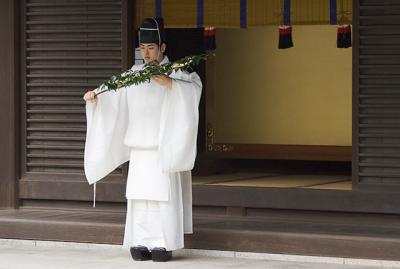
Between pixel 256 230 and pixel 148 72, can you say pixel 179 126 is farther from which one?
pixel 256 230

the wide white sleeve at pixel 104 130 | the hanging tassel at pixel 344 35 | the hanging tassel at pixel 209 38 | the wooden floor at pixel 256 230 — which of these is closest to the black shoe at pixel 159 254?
the wooden floor at pixel 256 230

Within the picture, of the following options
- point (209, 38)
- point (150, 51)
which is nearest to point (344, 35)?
point (209, 38)

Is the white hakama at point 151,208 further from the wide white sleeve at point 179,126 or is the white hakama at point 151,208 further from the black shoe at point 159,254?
the wide white sleeve at point 179,126

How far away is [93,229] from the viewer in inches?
392

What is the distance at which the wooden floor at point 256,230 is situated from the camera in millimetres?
8992

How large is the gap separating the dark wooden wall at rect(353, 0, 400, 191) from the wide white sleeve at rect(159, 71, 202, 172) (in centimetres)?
191

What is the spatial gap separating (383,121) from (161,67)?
2.44m

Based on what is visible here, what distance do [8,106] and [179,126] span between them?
9.90ft

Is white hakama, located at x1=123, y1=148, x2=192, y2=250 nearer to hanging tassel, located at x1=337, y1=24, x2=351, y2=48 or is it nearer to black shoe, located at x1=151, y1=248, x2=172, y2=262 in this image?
black shoe, located at x1=151, y1=248, x2=172, y2=262

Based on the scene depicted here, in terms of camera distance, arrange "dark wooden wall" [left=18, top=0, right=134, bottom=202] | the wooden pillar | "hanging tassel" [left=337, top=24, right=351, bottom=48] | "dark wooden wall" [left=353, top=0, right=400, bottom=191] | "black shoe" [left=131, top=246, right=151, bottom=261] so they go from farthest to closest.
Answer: "hanging tassel" [left=337, top=24, right=351, bottom=48] < the wooden pillar < "dark wooden wall" [left=18, top=0, right=134, bottom=202] < "dark wooden wall" [left=353, top=0, right=400, bottom=191] < "black shoe" [left=131, top=246, right=151, bottom=261]

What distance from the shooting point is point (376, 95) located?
991 centimetres

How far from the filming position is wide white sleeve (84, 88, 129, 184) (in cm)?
912

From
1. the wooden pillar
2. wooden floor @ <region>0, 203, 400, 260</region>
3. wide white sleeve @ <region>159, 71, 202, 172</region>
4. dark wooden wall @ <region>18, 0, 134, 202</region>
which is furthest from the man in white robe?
the wooden pillar

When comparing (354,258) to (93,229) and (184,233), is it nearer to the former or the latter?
(184,233)
